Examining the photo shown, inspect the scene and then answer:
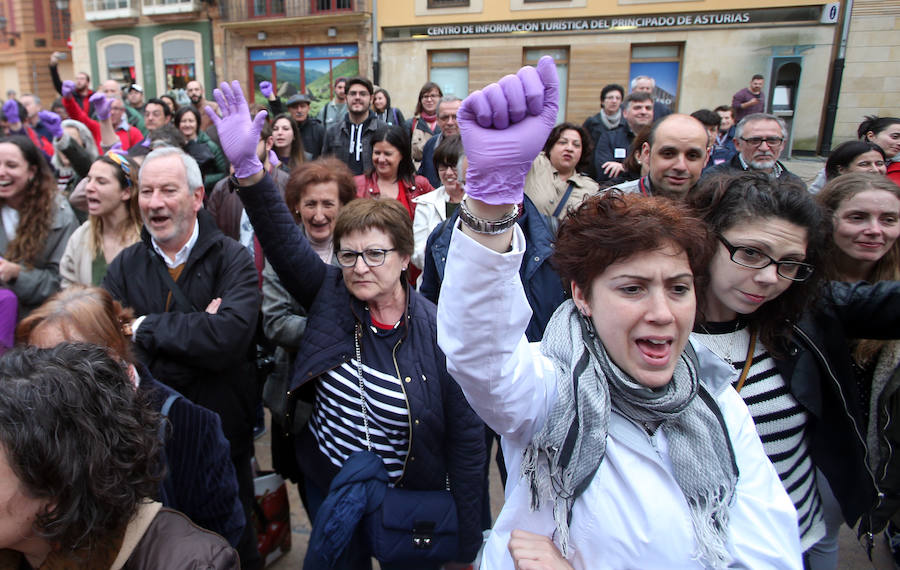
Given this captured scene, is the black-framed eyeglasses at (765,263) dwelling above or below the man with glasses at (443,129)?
below

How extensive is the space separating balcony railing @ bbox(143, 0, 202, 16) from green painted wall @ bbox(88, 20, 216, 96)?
0.44 metres

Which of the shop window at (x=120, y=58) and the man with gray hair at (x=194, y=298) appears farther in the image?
the shop window at (x=120, y=58)

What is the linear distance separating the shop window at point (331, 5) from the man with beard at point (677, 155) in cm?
1743

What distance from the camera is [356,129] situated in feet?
19.1

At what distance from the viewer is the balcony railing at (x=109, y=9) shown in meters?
19.2

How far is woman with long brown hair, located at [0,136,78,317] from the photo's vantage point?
9.29ft

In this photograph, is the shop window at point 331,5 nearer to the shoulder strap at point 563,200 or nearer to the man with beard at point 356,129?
the man with beard at point 356,129

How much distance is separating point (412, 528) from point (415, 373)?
522mm

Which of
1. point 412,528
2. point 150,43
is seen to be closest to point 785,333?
point 412,528

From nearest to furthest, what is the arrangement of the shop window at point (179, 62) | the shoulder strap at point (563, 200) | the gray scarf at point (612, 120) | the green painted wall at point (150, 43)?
the shoulder strap at point (563, 200) → the gray scarf at point (612, 120) → the green painted wall at point (150, 43) → the shop window at point (179, 62)

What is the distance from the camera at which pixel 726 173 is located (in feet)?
5.92

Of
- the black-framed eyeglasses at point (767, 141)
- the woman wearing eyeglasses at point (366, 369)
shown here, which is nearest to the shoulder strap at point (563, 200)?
the black-framed eyeglasses at point (767, 141)

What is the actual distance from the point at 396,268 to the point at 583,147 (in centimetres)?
243

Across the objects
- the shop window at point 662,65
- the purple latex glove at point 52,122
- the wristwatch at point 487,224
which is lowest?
the wristwatch at point 487,224
